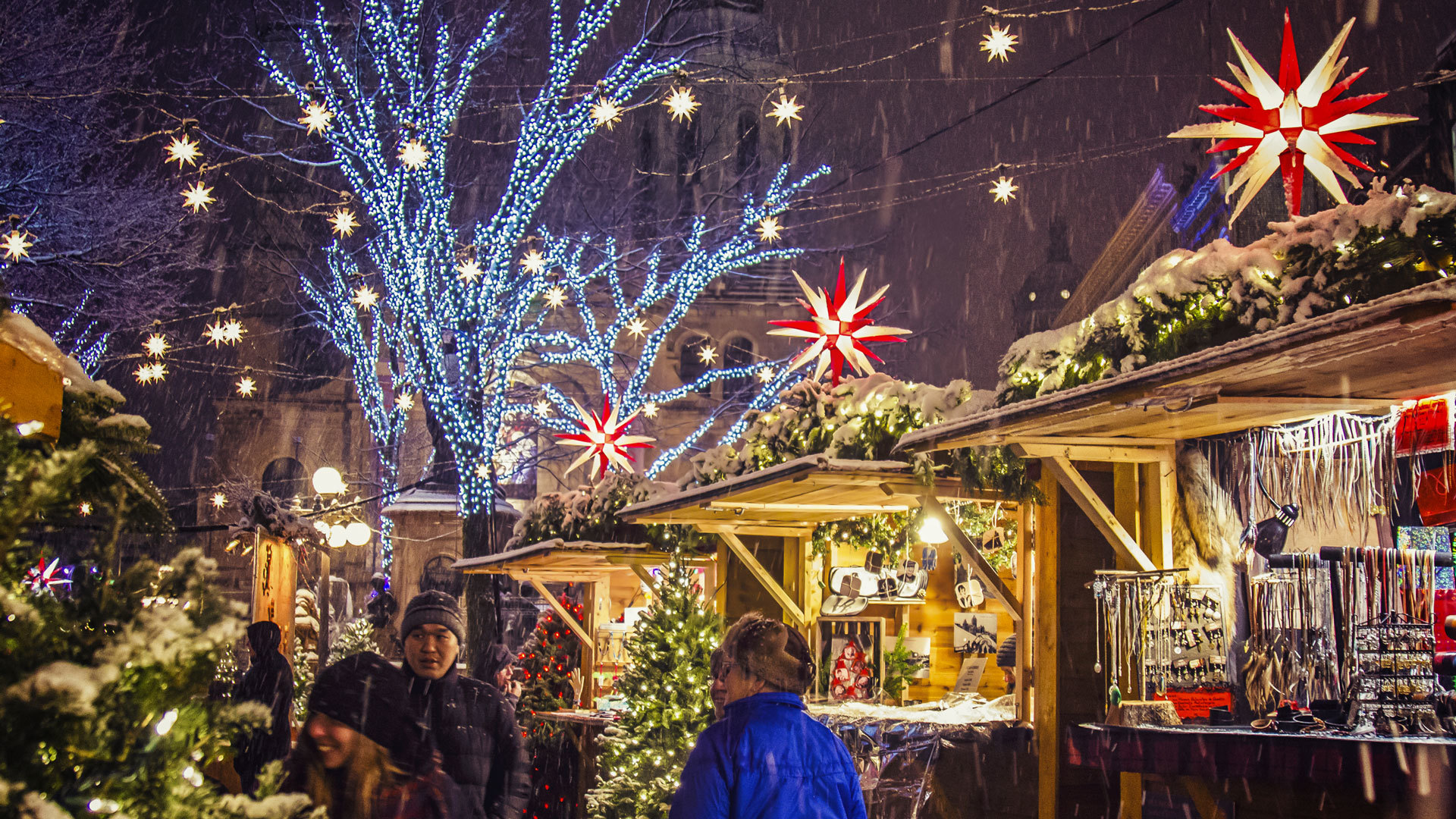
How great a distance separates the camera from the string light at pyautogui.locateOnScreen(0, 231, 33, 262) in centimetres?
1388

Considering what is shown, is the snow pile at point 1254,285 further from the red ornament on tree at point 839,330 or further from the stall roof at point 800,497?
the red ornament on tree at point 839,330

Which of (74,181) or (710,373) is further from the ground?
(74,181)

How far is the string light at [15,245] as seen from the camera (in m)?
13.9

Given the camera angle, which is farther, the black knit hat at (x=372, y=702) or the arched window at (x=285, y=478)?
the arched window at (x=285, y=478)

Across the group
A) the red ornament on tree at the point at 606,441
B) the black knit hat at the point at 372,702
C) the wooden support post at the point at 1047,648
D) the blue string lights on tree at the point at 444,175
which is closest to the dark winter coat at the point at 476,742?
the black knit hat at the point at 372,702

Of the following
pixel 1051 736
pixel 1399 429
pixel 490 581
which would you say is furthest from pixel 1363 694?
pixel 490 581

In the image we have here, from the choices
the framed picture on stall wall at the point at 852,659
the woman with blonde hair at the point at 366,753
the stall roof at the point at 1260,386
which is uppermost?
the stall roof at the point at 1260,386

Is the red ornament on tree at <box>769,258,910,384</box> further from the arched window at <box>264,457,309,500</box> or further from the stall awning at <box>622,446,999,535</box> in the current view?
the arched window at <box>264,457,309,500</box>

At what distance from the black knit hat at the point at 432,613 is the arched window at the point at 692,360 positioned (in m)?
29.6

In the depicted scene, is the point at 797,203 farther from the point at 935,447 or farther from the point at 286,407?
the point at 286,407

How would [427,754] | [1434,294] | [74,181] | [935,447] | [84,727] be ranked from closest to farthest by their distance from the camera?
[84,727], [1434,294], [427,754], [935,447], [74,181]

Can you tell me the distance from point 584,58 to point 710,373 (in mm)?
6678

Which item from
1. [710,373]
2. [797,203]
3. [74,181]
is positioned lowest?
[710,373]

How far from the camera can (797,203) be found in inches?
888
